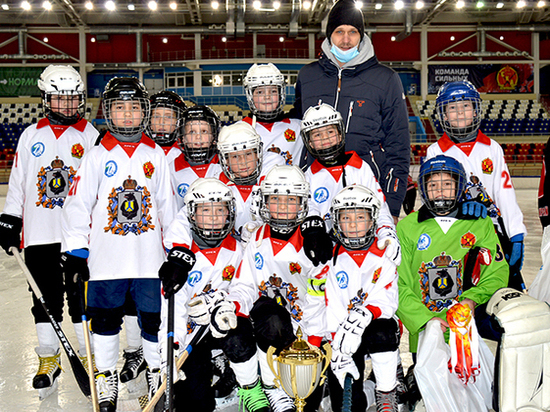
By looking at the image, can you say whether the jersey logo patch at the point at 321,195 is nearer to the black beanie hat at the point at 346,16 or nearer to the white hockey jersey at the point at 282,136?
the white hockey jersey at the point at 282,136

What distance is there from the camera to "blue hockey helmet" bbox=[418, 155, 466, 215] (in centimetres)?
234

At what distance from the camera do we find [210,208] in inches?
89.4

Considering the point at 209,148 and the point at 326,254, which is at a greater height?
the point at 209,148

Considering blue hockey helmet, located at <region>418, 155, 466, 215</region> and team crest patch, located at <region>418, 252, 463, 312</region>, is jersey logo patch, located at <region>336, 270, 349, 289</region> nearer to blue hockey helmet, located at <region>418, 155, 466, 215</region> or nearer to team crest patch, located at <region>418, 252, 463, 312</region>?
team crest patch, located at <region>418, 252, 463, 312</region>

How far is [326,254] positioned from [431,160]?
2.37 feet

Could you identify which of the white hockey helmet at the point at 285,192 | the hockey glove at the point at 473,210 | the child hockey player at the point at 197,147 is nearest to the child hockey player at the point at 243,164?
the white hockey helmet at the point at 285,192

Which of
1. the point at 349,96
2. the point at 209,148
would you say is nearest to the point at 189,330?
the point at 209,148

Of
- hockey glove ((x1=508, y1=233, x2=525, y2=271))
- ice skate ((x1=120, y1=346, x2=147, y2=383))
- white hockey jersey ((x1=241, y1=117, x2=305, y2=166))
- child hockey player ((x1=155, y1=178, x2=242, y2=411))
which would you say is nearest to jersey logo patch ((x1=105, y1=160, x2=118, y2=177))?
child hockey player ((x1=155, y1=178, x2=242, y2=411))

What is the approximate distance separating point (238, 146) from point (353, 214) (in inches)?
25.5

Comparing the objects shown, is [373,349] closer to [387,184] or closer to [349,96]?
[387,184]

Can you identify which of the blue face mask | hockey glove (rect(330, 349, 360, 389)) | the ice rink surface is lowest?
the ice rink surface

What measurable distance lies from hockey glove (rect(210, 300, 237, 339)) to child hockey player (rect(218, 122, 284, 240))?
1.58 feet

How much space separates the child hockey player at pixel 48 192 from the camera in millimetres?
2695

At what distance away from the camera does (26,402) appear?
2406 mm
